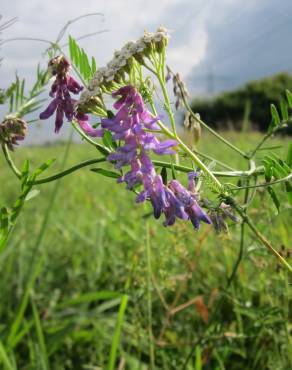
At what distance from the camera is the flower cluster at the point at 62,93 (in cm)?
71

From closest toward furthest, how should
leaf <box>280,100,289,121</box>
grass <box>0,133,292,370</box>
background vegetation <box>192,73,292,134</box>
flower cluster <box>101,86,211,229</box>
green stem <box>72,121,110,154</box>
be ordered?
1. flower cluster <box>101,86,211,229</box>
2. green stem <box>72,121,110,154</box>
3. leaf <box>280,100,289,121</box>
4. grass <box>0,133,292,370</box>
5. background vegetation <box>192,73,292,134</box>

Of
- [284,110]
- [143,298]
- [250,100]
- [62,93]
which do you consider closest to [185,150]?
[62,93]

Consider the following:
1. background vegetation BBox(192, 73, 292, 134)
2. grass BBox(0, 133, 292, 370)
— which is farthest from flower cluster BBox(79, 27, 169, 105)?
background vegetation BBox(192, 73, 292, 134)

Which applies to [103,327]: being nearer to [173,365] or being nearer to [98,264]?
[98,264]

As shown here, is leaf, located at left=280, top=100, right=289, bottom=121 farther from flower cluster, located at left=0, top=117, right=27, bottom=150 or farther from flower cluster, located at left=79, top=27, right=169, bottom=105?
flower cluster, located at left=0, top=117, right=27, bottom=150

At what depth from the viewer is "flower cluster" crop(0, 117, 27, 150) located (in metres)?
0.77

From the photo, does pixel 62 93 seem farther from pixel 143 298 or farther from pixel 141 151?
pixel 143 298

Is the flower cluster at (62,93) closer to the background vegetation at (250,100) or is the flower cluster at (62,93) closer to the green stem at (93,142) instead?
the green stem at (93,142)

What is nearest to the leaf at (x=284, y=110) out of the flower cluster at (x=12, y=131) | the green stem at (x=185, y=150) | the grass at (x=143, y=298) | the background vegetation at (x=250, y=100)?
the grass at (x=143, y=298)

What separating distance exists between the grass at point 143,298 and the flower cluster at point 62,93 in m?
0.23

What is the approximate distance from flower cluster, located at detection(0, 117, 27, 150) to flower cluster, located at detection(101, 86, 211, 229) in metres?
0.19

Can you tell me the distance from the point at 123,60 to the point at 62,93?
138 mm

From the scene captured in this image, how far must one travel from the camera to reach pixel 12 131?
2.56ft

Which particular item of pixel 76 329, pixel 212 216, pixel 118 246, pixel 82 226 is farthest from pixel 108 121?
pixel 82 226
